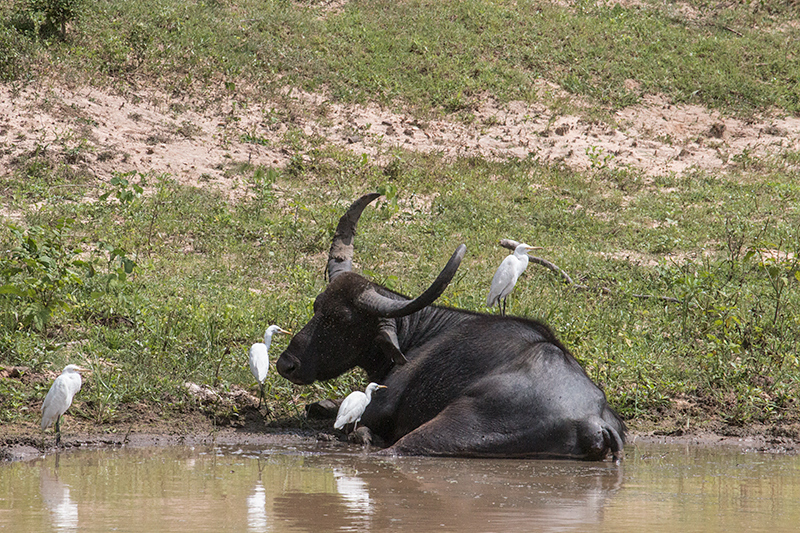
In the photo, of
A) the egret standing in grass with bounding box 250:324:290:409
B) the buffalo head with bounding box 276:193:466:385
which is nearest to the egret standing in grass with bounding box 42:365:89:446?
the egret standing in grass with bounding box 250:324:290:409

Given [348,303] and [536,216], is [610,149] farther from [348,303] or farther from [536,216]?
[348,303]

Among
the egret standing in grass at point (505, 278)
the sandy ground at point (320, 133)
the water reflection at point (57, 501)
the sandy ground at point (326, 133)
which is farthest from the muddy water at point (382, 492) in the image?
the sandy ground at point (326, 133)

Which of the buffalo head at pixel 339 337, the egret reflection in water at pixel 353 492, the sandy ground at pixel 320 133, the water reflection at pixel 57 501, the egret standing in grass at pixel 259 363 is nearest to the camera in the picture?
the water reflection at pixel 57 501

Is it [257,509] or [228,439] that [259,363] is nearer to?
[228,439]

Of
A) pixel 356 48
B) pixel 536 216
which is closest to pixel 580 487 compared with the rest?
pixel 536 216

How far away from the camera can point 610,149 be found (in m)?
16.0

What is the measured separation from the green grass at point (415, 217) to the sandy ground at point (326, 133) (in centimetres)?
31

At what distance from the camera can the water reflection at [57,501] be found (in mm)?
3627

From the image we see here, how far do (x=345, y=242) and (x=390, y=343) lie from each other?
1.28 meters

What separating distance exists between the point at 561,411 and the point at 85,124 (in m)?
9.96

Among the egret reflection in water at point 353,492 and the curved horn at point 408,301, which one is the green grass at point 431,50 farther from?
the egret reflection in water at point 353,492

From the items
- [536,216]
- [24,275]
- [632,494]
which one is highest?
[536,216]

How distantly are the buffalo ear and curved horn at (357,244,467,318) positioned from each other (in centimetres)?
12

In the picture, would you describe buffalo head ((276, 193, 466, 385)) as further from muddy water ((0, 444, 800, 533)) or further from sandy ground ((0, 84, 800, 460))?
sandy ground ((0, 84, 800, 460))
